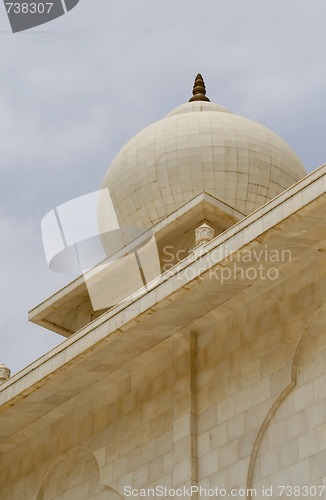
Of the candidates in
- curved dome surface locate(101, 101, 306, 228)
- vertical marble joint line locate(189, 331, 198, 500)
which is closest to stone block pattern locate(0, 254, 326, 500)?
vertical marble joint line locate(189, 331, 198, 500)

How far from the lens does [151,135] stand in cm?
1623

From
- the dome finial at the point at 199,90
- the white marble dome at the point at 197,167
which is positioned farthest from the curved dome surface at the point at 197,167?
the dome finial at the point at 199,90

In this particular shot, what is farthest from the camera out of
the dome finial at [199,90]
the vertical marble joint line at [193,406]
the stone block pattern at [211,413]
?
the dome finial at [199,90]

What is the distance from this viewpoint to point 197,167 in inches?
609

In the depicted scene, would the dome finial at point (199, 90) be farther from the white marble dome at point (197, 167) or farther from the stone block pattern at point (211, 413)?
the stone block pattern at point (211, 413)

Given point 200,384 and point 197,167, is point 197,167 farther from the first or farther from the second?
point 200,384

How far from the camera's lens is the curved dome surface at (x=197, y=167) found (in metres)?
15.4

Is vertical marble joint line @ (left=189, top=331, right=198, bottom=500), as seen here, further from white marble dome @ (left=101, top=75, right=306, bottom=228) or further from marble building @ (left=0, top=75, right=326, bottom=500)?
white marble dome @ (left=101, top=75, right=306, bottom=228)

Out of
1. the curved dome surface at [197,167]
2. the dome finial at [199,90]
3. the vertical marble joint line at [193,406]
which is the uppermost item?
the dome finial at [199,90]

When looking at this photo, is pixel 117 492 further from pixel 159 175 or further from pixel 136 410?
pixel 159 175

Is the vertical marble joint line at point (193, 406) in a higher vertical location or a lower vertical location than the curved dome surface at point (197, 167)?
lower

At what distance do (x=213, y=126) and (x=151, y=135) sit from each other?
0.99 metres

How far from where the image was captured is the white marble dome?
15.4m

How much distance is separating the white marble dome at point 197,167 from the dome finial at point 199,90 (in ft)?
4.59
